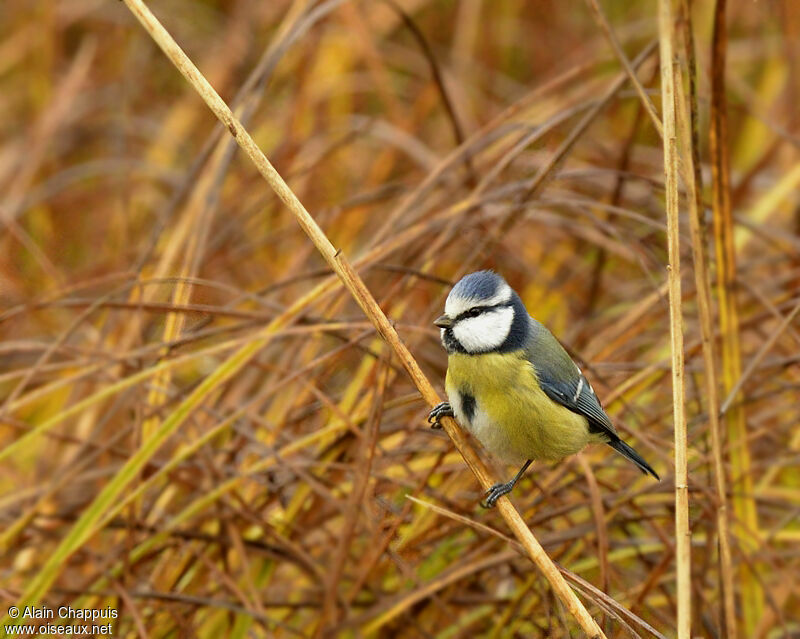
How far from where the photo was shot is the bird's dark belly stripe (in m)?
1.85

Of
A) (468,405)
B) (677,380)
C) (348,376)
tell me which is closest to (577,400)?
(468,405)

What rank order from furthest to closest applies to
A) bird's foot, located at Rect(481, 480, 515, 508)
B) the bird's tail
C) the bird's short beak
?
the bird's tail, the bird's short beak, bird's foot, located at Rect(481, 480, 515, 508)

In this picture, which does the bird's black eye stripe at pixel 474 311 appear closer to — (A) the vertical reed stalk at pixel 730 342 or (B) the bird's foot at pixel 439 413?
(B) the bird's foot at pixel 439 413

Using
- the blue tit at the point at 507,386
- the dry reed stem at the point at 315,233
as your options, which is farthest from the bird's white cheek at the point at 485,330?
the dry reed stem at the point at 315,233

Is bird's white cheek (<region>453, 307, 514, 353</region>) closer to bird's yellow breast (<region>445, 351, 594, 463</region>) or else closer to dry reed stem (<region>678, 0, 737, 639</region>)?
bird's yellow breast (<region>445, 351, 594, 463</region>)

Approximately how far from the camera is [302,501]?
2.14m

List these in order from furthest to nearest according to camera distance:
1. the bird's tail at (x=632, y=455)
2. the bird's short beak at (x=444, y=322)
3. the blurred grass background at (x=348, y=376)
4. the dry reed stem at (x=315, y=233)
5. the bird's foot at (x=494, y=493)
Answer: the blurred grass background at (x=348, y=376)
the bird's tail at (x=632, y=455)
the bird's short beak at (x=444, y=322)
the bird's foot at (x=494, y=493)
the dry reed stem at (x=315, y=233)

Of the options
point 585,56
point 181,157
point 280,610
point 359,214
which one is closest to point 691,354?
point 280,610

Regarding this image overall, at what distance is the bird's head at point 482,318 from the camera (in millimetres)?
1772

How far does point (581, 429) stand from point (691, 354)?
488 mm

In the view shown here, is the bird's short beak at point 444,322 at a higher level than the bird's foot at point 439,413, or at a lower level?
higher

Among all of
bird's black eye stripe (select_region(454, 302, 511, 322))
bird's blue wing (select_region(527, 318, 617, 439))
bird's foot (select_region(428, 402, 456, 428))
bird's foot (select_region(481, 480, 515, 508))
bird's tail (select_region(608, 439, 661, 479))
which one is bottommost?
bird's foot (select_region(481, 480, 515, 508))

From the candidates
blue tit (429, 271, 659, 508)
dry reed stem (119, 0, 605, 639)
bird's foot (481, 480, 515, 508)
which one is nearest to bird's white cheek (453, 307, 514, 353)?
blue tit (429, 271, 659, 508)

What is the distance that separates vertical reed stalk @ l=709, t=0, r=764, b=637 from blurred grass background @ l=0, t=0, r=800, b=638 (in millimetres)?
15
